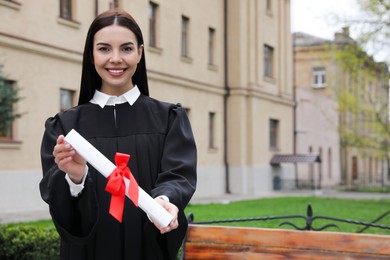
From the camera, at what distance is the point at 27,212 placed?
17.8 m

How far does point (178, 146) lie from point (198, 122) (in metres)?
24.6

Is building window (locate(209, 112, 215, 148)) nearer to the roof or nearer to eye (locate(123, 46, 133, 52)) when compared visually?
the roof

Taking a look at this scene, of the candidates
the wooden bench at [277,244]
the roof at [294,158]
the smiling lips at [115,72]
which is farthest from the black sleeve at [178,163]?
the roof at [294,158]

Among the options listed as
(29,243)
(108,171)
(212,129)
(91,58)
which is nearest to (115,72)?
(91,58)

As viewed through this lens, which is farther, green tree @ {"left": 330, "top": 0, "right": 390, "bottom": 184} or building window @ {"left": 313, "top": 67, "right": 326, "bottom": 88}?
building window @ {"left": 313, "top": 67, "right": 326, "bottom": 88}

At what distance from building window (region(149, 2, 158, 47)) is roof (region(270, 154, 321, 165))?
10263mm

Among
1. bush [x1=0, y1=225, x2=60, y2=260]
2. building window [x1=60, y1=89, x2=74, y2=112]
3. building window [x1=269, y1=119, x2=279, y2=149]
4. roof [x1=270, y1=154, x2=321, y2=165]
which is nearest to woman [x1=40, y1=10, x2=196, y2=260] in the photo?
bush [x1=0, y1=225, x2=60, y2=260]

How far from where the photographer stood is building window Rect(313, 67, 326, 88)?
48.1 m

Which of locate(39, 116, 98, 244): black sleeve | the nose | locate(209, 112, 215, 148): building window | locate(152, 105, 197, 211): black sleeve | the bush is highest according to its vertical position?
locate(209, 112, 215, 148): building window

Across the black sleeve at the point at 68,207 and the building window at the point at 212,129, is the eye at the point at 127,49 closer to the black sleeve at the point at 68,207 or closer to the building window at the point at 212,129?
the black sleeve at the point at 68,207

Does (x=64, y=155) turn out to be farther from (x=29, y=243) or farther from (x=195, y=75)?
(x=195, y=75)

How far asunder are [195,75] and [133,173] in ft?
80.9

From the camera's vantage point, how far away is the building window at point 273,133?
111 ft

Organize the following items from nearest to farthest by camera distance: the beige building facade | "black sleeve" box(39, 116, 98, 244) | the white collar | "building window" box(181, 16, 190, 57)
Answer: "black sleeve" box(39, 116, 98, 244)
the white collar
the beige building facade
"building window" box(181, 16, 190, 57)
